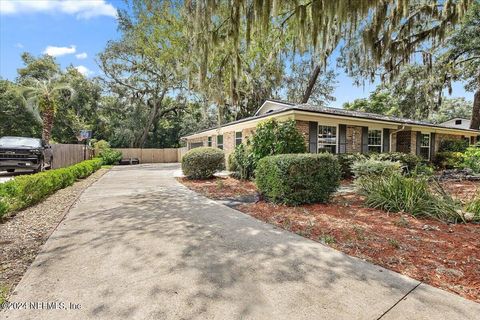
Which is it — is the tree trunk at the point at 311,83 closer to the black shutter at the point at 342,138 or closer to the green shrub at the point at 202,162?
the black shutter at the point at 342,138

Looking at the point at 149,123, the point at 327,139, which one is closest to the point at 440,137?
the point at 327,139

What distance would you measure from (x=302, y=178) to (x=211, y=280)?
350 cm

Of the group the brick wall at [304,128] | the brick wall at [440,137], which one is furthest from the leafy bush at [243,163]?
the brick wall at [440,137]

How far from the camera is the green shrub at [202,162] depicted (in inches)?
412

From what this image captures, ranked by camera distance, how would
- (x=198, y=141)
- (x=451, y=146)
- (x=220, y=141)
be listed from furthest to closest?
1. (x=198, y=141)
2. (x=220, y=141)
3. (x=451, y=146)

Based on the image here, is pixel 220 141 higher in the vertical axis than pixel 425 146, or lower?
higher

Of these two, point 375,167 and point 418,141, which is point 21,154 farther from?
Answer: point 418,141

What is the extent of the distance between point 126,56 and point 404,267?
27288mm

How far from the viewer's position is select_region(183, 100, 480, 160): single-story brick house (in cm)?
996

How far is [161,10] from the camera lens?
424 inches

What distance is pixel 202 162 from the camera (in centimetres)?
1045

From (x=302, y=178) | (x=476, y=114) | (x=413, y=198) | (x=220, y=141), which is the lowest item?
(x=413, y=198)

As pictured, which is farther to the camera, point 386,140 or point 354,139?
point 386,140

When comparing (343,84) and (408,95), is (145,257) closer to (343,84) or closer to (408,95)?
(408,95)
